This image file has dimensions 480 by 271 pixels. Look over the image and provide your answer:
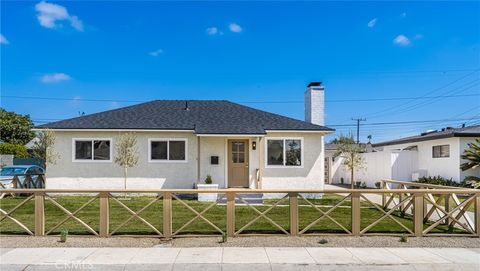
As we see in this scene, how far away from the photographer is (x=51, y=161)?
14578mm

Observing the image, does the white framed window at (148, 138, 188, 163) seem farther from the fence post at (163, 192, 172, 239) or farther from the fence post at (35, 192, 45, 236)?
the fence post at (163, 192, 172, 239)

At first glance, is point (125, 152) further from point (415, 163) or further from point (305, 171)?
point (415, 163)

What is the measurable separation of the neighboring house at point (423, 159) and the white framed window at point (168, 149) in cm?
1266

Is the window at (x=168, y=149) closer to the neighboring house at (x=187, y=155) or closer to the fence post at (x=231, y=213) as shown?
the neighboring house at (x=187, y=155)

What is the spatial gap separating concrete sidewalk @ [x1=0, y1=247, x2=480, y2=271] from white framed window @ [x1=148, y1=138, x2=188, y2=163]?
27.4ft

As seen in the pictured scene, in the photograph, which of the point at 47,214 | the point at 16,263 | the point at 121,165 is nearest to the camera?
the point at 16,263

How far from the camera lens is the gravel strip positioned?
7211 mm

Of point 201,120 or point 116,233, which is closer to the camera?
point 116,233

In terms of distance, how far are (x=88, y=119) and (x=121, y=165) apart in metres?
3.11

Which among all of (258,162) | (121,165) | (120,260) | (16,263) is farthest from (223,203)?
(16,263)

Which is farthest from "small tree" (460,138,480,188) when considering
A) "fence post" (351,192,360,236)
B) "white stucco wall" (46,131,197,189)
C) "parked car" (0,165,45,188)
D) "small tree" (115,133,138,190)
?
"parked car" (0,165,45,188)

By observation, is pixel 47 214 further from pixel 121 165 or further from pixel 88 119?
pixel 88 119

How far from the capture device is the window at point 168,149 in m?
15.2

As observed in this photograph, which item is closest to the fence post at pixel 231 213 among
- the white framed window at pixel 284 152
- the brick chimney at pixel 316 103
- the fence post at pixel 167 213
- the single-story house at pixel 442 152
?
the fence post at pixel 167 213
